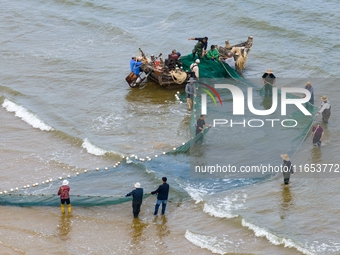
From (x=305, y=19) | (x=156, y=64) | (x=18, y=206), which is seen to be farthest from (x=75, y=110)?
(x=305, y=19)

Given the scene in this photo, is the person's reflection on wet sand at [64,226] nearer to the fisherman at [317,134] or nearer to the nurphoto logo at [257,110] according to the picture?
the nurphoto logo at [257,110]

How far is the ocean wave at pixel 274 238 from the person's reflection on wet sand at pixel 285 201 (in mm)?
925

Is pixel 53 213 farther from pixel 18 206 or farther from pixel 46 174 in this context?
pixel 46 174

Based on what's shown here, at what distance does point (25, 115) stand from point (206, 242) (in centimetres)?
1101

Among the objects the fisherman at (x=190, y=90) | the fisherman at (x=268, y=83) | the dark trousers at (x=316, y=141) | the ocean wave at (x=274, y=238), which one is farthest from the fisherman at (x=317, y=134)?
the fisherman at (x=190, y=90)

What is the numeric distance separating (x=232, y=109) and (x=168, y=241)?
7.90m

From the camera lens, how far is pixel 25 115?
77.4 feet

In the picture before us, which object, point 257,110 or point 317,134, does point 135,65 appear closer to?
point 257,110

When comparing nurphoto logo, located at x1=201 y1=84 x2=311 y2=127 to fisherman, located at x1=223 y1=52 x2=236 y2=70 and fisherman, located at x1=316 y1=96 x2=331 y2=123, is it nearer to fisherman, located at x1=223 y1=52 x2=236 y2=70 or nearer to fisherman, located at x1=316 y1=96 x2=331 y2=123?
fisherman, located at x1=316 y1=96 x2=331 y2=123

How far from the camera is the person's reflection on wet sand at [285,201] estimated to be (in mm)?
16195

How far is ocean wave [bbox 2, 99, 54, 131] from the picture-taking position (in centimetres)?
2252

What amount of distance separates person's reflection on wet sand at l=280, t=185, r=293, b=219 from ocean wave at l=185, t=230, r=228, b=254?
2.03m

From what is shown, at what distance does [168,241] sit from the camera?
15.2 metres

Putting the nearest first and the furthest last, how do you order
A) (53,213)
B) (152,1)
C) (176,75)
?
(53,213), (176,75), (152,1)
